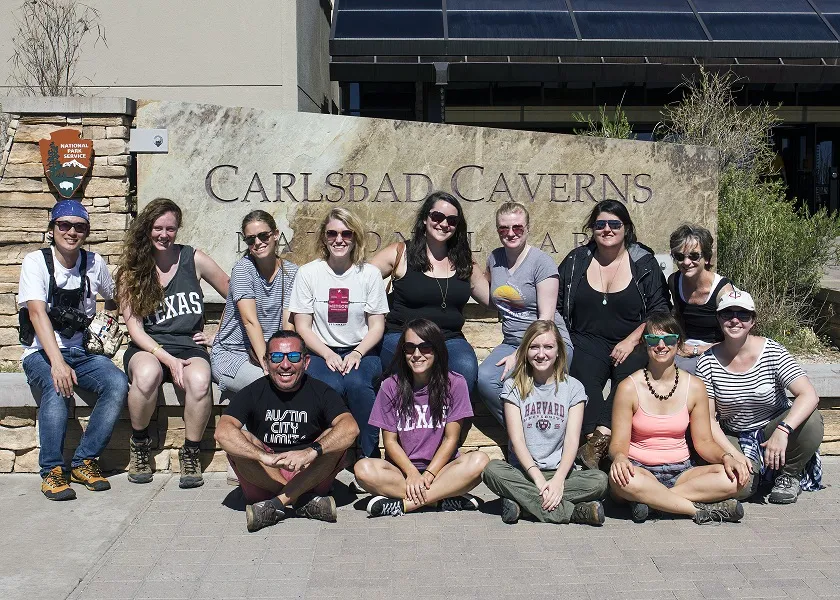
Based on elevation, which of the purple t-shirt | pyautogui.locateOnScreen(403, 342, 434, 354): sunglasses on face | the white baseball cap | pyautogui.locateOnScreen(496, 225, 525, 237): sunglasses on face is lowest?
the purple t-shirt

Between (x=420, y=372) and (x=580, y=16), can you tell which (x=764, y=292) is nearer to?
(x=420, y=372)

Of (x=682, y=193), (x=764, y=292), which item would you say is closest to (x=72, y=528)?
(x=682, y=193)

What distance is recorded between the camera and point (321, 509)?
178 inches

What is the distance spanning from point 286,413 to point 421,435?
2.24 ft

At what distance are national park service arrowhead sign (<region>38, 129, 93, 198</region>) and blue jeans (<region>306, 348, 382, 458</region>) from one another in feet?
8.97

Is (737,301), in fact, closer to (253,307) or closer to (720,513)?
(720,513)

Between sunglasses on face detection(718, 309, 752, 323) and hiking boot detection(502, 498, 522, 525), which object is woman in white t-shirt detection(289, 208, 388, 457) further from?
sunglasses on face detection(718, 309, 752, 323)

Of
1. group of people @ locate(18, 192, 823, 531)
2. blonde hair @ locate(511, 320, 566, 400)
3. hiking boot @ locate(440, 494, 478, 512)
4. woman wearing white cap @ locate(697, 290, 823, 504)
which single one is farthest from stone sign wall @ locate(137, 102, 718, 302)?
hiking boot @ locate(440, 494, 478, 512)

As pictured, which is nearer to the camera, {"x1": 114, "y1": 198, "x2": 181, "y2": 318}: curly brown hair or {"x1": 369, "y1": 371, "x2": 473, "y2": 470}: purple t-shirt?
{"x1": 369, "y1": 371, "x2": 473, "y2": 470}: purple t-shirt

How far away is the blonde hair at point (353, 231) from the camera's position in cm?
523

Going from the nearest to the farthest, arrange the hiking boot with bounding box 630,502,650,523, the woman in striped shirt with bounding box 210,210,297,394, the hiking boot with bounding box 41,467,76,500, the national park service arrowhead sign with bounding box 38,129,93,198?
the hiking boot with bounding box 630,502,650,523
the hiking boot with bounding box 41,467,76,500
the woman in striped shirt with bounding box 210,210,297,394
the national park service arrowhead sign with bounding box 38,129,93,198

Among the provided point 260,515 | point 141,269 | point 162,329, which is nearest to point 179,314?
point 162,329

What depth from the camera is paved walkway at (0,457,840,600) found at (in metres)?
3.74

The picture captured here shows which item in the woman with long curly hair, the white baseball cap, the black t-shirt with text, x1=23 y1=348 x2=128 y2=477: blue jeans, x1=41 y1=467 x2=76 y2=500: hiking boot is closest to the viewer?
the black t-shirt with text
